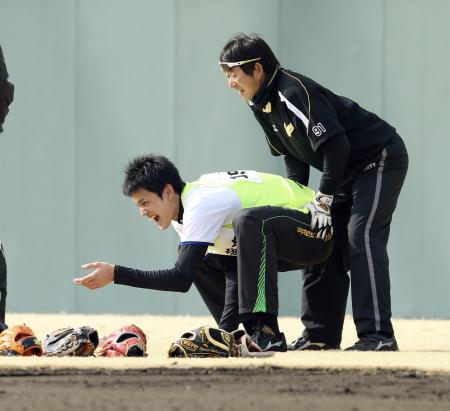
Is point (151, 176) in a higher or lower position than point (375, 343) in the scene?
higher

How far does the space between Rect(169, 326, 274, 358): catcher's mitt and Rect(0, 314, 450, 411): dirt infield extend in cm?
10

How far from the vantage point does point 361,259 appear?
6188 mm

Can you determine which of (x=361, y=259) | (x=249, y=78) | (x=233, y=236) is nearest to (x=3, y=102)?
(x=249, y=78)

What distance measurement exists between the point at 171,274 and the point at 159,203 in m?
0.39

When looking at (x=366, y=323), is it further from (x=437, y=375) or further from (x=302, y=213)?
(x=437, y=375)

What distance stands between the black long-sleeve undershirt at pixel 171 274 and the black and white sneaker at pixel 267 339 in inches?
14.8

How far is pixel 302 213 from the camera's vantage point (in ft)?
20.5

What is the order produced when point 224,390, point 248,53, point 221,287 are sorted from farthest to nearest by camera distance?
point 221,287
point 248,53
point 224,390

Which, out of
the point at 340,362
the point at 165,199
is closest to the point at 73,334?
the point at 165,199

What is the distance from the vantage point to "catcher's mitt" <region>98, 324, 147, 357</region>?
5707 millimetres

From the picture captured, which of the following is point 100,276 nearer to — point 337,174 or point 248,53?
point 337,174

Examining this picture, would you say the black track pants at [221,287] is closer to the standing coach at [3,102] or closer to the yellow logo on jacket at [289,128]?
the yellow logo on jacket at [289,128]

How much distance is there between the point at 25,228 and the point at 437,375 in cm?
553

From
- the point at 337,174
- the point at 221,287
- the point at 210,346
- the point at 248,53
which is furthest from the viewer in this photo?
the point at 221,287
